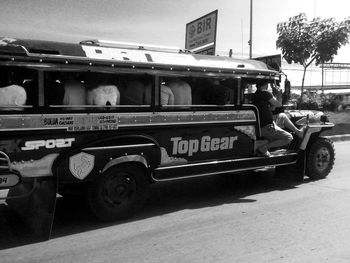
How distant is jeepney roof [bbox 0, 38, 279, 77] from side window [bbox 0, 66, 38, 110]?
229mm

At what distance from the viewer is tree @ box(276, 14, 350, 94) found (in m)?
18.2

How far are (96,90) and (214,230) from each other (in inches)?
88.1

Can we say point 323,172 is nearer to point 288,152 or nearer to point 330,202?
point 288,152

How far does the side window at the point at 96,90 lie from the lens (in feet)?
17.2

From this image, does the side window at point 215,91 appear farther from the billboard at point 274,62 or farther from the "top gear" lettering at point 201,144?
the billboard at point 274,62

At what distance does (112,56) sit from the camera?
564 centimetres

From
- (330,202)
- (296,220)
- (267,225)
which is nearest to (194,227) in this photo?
(267,225)

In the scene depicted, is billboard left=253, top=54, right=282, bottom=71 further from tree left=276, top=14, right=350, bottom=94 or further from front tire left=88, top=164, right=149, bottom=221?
tree left=276, top=14, right=350, bottom=94

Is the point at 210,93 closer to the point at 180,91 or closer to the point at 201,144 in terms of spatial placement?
the point at 180,91

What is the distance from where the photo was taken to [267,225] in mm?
5469

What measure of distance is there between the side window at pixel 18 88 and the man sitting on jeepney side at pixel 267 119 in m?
3.88

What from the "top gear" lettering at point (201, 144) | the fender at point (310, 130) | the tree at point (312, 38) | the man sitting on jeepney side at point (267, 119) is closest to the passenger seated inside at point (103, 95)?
the "top gear" lettering at point (201, 144)

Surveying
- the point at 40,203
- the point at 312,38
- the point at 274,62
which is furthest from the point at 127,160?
the point at 312,38

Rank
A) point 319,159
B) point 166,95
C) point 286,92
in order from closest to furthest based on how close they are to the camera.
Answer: point 166,95, point 286,92, point 319,159
